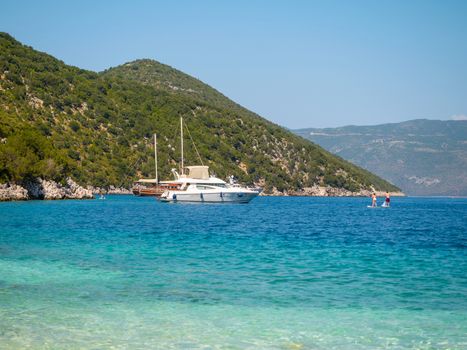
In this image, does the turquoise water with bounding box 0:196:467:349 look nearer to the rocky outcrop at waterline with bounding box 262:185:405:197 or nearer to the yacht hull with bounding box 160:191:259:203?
the yacht hull with bounding box 160:191:259:203

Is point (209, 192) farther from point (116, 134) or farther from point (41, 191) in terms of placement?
point (116, 134)

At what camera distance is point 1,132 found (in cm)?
8088

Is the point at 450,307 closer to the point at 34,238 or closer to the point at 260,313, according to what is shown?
the point at 260,313

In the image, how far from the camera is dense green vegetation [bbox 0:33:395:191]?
3798 inches

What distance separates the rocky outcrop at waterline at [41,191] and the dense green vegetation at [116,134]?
1.41 m

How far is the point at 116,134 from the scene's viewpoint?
13350cm

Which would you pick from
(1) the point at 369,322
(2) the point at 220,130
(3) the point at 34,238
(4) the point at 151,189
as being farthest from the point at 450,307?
(2) the point at 220,130

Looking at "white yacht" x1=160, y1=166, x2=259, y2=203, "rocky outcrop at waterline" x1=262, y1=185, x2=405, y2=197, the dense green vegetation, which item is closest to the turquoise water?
"white yacht" x1=160, y1=166, x2=259, y2=203

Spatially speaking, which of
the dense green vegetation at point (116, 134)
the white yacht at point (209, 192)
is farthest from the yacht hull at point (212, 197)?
the dense green vegetation at point (116, 134)

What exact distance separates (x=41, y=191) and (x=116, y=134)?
52.3m

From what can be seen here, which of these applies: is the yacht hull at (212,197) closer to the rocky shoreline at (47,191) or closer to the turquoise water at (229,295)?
the rocky shoreline at (47,191)

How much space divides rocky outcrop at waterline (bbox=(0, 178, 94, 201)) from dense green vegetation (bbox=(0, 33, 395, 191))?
1.41m

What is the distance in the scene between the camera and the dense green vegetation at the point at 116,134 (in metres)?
96.5

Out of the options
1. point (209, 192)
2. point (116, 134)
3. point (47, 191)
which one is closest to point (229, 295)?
point (209, 192)
